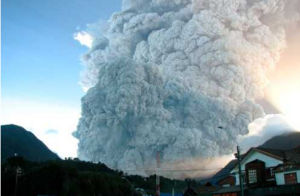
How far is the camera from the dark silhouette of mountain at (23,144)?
14625cm

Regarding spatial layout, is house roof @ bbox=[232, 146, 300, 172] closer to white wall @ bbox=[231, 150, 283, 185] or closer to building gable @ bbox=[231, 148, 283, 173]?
building gable @ bbox=[231, 148, 283, 173]

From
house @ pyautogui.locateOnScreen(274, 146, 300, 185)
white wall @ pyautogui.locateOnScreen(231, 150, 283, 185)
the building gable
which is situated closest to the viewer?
house @ pyautogui.locateOnScreen(274, 146, 300, 185)

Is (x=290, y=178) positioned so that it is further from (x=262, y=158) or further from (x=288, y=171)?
(x=262, y=158)

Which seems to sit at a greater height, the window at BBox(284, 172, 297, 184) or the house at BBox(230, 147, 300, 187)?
the house at BBox(230, 147, 300, 187)

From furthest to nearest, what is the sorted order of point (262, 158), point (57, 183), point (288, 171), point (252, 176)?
point (57, 183), point (252, 176), point (262, 158), point (288, 171)

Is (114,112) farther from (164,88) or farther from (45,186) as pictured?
(45,186)

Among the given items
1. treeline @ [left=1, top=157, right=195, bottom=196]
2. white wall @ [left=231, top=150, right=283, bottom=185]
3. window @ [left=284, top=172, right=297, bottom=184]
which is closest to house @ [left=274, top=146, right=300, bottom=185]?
window @ [left=284, top=172, right=297, bottom=184]

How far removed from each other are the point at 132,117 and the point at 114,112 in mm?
4657

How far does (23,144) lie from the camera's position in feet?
517

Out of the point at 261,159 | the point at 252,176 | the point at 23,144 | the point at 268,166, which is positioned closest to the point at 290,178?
the point at 268,166

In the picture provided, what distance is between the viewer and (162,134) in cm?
9056

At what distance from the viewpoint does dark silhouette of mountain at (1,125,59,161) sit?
146 meters

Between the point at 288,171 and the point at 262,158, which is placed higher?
the point at 262,158

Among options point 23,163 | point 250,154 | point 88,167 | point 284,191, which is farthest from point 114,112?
point 284,191
